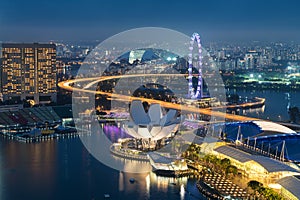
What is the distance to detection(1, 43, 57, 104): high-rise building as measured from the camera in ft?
43.4

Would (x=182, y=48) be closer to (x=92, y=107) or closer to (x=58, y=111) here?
(x=92, y=107)

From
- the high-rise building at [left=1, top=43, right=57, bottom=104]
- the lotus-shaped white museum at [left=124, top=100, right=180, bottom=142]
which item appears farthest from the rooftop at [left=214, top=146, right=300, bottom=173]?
the high-rise building at [left=1, top=43, right=57, bottom=104]

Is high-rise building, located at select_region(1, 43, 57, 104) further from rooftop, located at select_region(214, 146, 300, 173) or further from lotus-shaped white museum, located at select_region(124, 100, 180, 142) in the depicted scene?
rooftop, located at select_region(214, 146, 300, 173)

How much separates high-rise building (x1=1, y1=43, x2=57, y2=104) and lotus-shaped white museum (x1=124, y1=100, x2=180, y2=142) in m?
5.93

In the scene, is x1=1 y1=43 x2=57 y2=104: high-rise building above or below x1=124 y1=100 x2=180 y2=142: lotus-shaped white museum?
above

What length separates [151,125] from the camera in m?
7.91

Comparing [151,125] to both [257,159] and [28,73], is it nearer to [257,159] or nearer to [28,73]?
[257,159]

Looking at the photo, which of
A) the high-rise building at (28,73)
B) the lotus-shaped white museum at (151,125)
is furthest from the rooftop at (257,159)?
the high-rise building at (28,73)

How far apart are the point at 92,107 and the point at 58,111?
1739mm

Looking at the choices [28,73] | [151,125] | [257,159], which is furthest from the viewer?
[28,73]

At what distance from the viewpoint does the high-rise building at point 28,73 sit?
13.2 meters

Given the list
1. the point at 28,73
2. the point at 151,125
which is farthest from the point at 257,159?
the point at 28,73

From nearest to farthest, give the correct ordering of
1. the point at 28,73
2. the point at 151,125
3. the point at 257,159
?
1. the point at 257,159
2. the point at 151,125
3. the point at 28,73

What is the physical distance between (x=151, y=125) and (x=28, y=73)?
647 centimetres
